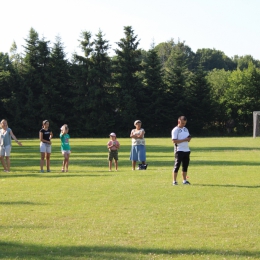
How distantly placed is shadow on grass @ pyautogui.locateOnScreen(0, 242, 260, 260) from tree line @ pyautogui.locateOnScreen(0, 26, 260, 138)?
209 feet

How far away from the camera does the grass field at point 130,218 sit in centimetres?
775

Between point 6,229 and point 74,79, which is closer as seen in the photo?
point 6,229

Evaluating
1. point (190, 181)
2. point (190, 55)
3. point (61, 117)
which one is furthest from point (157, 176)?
point (190, 55)

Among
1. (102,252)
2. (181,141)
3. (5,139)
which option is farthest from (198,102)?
(102,252)

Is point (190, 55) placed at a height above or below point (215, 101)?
above

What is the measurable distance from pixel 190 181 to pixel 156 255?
892 cm

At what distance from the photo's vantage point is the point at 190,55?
151m

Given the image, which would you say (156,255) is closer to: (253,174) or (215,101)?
(253,174)

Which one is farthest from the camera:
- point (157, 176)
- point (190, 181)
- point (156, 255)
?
point (157, 176)

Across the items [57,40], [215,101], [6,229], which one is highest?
[57,40]

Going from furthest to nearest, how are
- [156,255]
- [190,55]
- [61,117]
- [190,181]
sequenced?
[190,55] → [61,117] → [190,181] → [156,255]

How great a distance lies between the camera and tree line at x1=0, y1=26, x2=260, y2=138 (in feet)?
235

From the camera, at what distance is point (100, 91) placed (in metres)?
71.9

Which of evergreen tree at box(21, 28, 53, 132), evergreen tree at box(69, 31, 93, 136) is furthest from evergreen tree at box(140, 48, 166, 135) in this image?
evergreen tree at box(21, 28, 53, 132)
